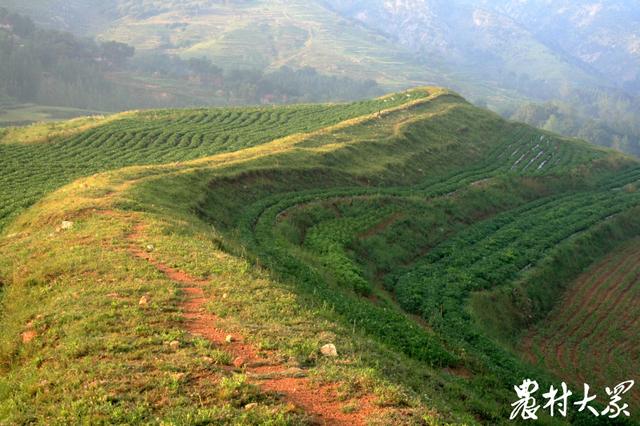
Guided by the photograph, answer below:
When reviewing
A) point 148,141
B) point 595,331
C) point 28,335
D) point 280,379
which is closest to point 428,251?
point 595,331

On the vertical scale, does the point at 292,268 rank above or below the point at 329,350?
below

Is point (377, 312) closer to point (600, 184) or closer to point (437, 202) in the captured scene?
point (437, 202)

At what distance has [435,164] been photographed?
56.8 m

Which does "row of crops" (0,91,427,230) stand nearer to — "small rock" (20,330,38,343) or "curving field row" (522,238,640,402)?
"small rock" (20,330,38,343)

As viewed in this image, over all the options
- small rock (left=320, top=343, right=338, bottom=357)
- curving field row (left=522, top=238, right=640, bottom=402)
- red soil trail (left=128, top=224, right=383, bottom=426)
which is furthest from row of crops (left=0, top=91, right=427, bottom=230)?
curving field row (left=522, top=238, right=640, bottom=402)

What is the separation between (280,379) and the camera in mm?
13078

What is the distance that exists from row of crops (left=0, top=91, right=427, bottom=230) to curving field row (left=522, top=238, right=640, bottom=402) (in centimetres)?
3244

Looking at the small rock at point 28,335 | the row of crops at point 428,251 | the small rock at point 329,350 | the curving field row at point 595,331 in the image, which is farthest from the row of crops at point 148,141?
the curving field row at point 595,331

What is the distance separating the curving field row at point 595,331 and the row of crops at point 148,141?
32441 millimetres

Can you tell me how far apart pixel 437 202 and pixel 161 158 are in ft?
83.9

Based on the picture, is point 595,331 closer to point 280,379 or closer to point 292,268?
point 292,268

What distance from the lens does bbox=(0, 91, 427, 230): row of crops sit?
135 feet

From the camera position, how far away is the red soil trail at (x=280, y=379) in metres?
11.8

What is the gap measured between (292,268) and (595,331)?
63.3 feet
